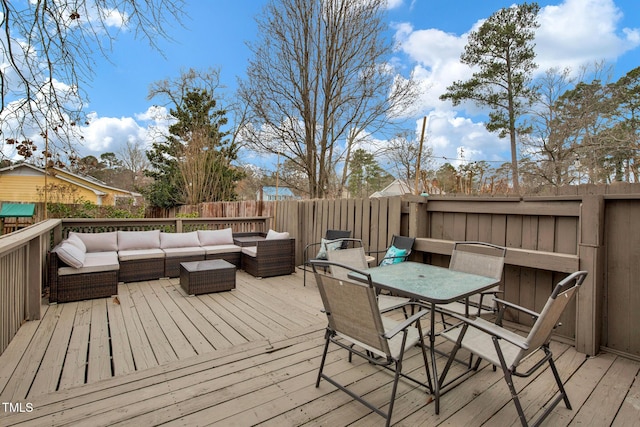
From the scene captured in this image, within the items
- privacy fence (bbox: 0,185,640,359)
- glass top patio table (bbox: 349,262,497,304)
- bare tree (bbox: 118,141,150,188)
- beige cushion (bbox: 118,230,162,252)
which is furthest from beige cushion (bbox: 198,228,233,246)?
bare tree (bbox: 118,141,150,188)

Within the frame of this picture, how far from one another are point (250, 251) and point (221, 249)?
494mm

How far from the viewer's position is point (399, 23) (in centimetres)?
863

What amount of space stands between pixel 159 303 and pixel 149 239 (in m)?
1.67

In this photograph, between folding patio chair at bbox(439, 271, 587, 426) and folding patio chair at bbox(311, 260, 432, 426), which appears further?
folding patio chair at bbox(311, 260, 432, 426)

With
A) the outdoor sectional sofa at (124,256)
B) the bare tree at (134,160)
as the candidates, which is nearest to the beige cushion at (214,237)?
the outdoor sectional sofa at (124,256)

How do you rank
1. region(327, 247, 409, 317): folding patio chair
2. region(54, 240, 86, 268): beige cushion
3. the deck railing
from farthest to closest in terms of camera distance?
region(54, 240, 86, 268): beige cushion < region(327, 247, 409, 317): folding patio chair < the deck railing

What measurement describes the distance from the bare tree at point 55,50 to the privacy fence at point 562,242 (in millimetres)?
942

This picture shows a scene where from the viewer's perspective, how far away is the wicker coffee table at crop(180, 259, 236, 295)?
4.06 m

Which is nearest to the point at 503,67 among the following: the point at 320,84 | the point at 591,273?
the point at 320,84

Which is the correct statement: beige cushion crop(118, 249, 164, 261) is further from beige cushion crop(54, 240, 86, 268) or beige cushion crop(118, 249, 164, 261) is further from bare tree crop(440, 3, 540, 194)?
bare tree crop(440, 3, 540, 194)

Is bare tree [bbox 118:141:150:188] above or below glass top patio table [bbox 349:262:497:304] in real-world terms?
above

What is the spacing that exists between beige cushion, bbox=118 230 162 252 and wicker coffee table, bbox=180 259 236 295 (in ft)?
3.72

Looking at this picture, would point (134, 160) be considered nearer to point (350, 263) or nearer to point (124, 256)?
point (124, 256)

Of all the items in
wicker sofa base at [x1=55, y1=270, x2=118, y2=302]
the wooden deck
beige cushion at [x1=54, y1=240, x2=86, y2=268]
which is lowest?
the wooden deck
